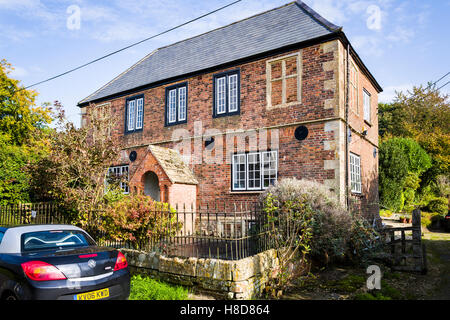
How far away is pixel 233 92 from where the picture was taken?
46.1 feet

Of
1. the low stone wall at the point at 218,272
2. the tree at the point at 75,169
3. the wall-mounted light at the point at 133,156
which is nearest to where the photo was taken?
the low stone wall at the point at 218,272

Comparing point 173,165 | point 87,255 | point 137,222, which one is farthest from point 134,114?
point 87,255

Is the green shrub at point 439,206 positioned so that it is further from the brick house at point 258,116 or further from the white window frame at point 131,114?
the white window frame at point 131,114

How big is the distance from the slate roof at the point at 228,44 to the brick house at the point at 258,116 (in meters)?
0.08

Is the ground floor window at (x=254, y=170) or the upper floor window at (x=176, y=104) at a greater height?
the upper floor window at (x=176, y=104)

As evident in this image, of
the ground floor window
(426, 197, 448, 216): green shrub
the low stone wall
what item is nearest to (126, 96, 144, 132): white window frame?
the ground floor window

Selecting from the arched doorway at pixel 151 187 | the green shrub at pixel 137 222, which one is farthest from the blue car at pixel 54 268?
the arched doorway at pixel 151 187

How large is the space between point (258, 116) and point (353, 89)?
13.6ft

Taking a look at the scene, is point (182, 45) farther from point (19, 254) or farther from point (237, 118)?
point (19, 254)

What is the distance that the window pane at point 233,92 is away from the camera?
13938mm

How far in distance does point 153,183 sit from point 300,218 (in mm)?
8438

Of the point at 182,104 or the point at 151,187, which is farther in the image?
the point at 182,104

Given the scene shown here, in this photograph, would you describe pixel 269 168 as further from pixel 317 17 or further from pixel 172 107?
pixel 317 17
